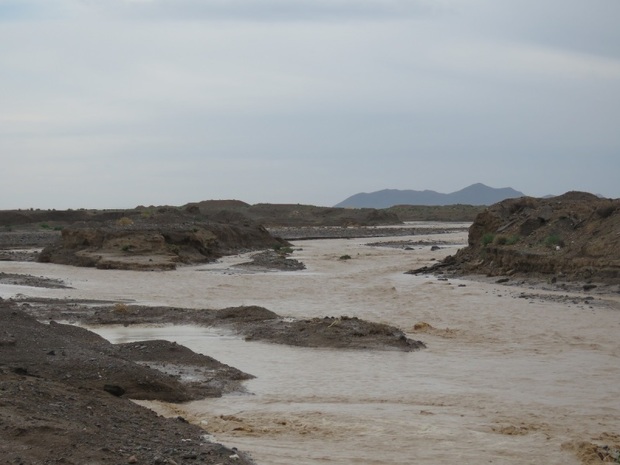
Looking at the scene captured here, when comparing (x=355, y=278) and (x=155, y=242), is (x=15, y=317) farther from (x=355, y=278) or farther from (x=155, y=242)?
(x=155, y=242)

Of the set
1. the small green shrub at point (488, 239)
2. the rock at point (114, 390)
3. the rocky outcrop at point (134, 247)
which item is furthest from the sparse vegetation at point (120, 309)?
the small green shrub at point (488, 239)

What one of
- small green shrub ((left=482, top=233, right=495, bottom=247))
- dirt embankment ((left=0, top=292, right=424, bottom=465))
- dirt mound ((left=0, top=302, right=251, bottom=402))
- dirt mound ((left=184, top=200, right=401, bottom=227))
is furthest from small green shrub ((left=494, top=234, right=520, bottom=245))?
dirt mound ((left=184, top=200, right=401, bottom=227))

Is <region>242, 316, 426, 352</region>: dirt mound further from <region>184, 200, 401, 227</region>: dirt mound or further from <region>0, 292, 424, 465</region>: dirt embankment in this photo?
<region>184, 200, 401, 227</region>: dirt mound

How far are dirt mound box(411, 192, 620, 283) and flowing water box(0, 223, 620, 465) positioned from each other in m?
Result: 2.13

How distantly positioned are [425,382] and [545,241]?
53.5 feet

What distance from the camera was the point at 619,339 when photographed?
15.7m

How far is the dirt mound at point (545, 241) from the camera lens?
23.9 m

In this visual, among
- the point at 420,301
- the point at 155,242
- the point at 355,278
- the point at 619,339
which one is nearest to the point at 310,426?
the point at 619,339

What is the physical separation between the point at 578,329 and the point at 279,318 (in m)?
5.84

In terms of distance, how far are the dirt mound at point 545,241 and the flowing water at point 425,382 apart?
2131mm

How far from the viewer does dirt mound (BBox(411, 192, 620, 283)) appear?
23938 millimetres

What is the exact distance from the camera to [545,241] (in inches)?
1070

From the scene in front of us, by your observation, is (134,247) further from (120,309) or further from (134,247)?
(120,309)

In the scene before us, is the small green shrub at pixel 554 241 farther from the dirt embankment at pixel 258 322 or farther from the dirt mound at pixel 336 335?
the dirt mound at pixel 336 335
